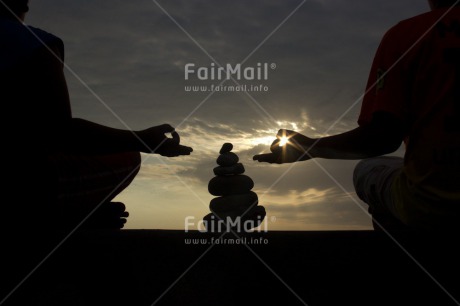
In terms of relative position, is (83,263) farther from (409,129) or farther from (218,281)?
(409,129)

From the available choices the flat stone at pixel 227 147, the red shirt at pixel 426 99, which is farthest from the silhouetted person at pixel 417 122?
the flat stone at pixel 227 147

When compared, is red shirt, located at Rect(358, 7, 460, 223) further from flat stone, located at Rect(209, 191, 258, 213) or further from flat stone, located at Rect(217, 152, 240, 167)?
flat stone, located at Rect(209, 191, 258, 213)

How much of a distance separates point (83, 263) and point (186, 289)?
0.41 metres

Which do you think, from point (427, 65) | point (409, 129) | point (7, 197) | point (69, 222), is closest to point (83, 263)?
point (69, 222)

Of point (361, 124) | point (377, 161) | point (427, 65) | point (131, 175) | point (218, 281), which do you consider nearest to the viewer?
point (218, 281)

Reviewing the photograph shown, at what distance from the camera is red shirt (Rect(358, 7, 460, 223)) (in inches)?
71.6

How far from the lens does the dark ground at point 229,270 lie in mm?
1670

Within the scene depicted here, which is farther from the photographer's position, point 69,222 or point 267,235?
point 69,222

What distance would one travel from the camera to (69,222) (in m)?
1.91

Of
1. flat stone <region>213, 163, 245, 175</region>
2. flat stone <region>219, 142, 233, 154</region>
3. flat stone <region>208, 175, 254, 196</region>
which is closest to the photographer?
flat stone <region>219, 142, 233, 154</region>

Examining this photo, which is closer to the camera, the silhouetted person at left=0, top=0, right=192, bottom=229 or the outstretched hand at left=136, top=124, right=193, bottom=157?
the silhouetted person at left=0, top=0, right=192, bottom=229

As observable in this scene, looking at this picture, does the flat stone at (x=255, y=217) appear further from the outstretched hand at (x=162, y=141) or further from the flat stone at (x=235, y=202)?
the outstretched hand at (x=162, y=141)

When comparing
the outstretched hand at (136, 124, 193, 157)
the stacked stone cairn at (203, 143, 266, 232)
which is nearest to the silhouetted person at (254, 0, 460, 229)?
the outstretched hand at (136, 124, 193, 157)

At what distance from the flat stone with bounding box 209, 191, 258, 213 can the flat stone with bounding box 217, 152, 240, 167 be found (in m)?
0.62
